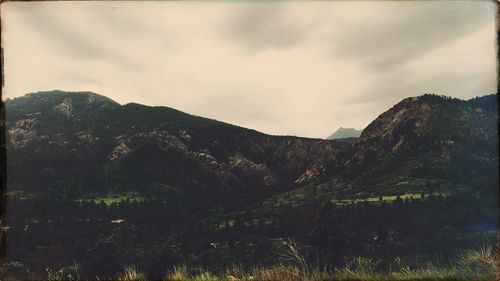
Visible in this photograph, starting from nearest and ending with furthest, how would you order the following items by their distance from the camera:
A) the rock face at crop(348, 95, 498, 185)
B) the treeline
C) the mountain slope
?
the treeline
the mountain slope
the rock face at crop(348, 95, 498, 185)

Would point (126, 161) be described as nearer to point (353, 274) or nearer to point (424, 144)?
point (424, 144)

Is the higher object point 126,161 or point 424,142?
point 126,161

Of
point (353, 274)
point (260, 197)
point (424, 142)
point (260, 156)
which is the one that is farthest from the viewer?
point (260, 156)

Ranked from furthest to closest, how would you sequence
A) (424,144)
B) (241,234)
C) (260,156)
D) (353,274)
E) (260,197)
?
(260,156) → (260,197) → (424,144) → (241,234) → (353,274)

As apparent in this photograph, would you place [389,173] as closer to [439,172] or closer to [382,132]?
[439,172]

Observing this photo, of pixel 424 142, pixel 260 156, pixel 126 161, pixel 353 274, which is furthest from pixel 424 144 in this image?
pixel 353 274

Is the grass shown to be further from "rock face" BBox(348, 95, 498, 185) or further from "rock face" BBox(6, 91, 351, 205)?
"rock face" BBox(6, 91, 351, 205)

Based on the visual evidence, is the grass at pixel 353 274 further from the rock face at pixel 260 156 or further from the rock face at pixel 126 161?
the rock face at pixel 126 161

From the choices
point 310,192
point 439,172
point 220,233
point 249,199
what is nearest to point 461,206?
point 439,172

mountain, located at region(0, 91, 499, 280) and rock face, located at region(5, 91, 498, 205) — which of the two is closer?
mountain, located at region(0, 91, 499, 280)

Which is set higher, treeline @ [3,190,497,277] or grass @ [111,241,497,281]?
grass @ [111,241,497,281]

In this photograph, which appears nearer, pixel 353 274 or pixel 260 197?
pixel 353 274

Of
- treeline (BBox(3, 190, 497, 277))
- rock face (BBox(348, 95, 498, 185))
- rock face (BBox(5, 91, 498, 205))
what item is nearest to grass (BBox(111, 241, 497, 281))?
treeline (BBox(3, 190, 497, 277))
